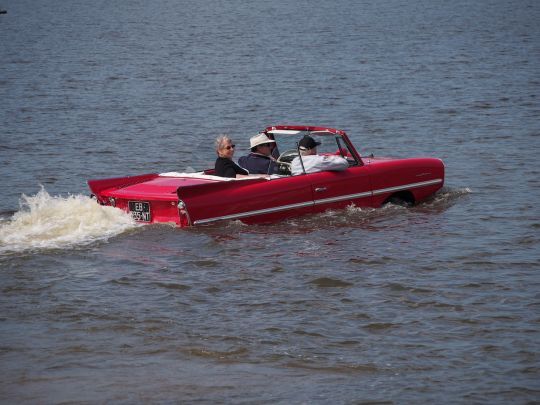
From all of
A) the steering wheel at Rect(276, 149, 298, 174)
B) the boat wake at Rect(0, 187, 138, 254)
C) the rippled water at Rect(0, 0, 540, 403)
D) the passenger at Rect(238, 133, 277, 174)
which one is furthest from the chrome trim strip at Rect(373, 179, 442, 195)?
the boat wake at Rect(0, 187, 138, 254)

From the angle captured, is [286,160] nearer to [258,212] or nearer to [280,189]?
[280,189]

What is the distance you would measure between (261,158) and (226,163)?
55 centimetres

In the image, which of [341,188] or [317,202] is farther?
[341,188]

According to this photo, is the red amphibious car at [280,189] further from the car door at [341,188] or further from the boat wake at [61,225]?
the boat wake at [61,225]

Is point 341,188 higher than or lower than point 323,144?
lower

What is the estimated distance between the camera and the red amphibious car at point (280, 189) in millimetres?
13477

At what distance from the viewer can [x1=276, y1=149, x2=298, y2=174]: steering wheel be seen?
1481cm

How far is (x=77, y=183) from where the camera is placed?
730 inches

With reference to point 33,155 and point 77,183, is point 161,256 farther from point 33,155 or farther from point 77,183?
point 33,155

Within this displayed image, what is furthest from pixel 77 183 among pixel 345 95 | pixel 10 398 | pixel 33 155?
pixel 345 95

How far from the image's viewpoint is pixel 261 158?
1480cm

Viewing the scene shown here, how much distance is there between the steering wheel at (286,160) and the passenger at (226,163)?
513 millimetres

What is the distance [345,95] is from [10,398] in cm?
2314

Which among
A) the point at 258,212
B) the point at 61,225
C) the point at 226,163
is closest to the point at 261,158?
the point at 226,163
